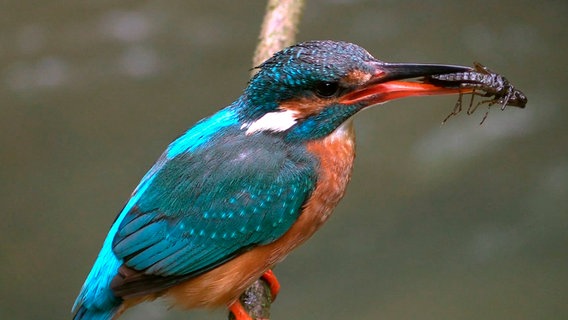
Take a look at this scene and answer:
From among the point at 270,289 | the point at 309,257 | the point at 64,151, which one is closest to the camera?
the point at 270,289

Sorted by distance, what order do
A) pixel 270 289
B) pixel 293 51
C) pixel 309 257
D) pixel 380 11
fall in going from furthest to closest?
pixel 380 11
pixel 309 257
pixel 270 289
pixel 293 51

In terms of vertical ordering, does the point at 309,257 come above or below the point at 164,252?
below

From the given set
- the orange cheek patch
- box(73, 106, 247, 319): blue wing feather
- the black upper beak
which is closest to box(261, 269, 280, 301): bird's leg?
box(73, 106, 247, 319): blue wing feather

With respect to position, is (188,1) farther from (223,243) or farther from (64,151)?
(223,243)

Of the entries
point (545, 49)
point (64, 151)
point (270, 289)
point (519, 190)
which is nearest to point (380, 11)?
point (545, 49)

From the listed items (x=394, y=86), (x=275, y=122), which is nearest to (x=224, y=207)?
(x=275, y=122)

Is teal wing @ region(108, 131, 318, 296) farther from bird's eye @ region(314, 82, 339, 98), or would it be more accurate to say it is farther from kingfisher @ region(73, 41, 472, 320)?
bird's eye @ region(314, 82, 339, 98)
